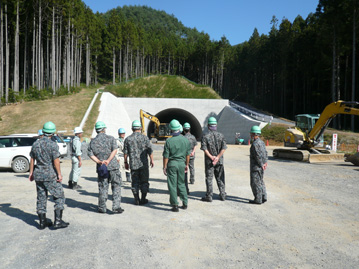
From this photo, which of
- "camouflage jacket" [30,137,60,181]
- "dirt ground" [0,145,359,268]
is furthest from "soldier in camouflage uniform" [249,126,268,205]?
"camouflage jacket" [30,137,60,181]

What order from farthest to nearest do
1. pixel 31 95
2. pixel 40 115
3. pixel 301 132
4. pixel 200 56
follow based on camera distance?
pixel 200 56
pixel 31 95
pixel 40 115
pixel 301 132

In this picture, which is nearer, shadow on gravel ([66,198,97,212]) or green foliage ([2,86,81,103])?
shadow on gravel ([66,198,97,212])

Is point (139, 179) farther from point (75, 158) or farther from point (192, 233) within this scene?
point (75, 158)

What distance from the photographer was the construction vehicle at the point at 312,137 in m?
15.0

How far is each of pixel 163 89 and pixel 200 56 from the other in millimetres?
34060

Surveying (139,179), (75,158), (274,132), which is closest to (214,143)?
(139,179)

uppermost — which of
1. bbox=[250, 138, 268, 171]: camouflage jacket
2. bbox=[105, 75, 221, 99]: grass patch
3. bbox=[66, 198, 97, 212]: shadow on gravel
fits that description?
bbox=[105, 75, 221, 99]: grass patch

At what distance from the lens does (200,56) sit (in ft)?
277

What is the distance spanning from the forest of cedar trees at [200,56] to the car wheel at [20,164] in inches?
872

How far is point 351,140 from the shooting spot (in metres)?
24.5

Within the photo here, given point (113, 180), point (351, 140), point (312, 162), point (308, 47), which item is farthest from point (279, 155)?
point (308, 47)

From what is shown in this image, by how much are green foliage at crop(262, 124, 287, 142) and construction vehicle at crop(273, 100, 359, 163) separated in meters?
11.0

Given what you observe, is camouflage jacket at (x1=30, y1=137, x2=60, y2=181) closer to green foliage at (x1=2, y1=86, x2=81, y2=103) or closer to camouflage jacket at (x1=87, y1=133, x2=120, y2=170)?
camouflage jacket at (x1=87, y1=133, x2=120, y2=170)

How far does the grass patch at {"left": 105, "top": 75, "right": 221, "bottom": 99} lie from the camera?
5303cm
